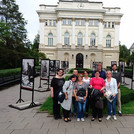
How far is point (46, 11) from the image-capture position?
4359 cm

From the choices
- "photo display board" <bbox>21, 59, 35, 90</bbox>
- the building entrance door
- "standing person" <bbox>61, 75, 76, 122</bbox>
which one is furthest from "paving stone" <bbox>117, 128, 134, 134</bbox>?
the building entrance door

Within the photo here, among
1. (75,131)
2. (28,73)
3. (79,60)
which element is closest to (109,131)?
(75,131)

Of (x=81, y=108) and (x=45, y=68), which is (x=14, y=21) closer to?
(x=45, y=68)

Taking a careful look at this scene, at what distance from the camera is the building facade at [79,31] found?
140ft

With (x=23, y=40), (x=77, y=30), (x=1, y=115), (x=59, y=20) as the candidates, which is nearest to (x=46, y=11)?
(x=59, y=20)

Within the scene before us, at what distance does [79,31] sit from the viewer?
44.2m

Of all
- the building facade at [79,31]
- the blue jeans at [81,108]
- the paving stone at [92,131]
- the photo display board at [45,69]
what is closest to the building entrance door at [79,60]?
the building facade at [79,31]

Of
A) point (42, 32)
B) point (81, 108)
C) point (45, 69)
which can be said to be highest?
point (42, 32)

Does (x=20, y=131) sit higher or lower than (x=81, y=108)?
lower

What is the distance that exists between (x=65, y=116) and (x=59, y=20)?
41.0 metres

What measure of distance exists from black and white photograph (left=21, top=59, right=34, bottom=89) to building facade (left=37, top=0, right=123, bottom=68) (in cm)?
3551

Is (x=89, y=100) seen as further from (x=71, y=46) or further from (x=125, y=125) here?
(x=71, y=46)

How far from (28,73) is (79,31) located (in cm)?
3898

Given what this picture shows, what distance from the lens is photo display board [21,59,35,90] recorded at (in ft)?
24.7
